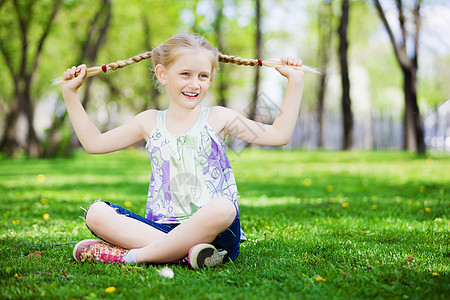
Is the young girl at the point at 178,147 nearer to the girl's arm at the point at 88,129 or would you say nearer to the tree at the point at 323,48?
the girl's arm at the point at 88,129

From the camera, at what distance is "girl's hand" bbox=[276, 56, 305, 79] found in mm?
3066

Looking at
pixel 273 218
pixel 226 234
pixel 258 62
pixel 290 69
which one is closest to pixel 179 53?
pixel 258 62

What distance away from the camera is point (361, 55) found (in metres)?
33.8

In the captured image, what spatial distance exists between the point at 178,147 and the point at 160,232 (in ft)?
1.88

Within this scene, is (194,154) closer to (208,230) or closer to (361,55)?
(208,230)

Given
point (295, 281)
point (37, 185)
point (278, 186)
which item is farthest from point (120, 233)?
point (37, 185)

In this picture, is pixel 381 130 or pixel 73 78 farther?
pixel 381 130

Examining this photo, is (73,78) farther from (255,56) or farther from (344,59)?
(255,56)

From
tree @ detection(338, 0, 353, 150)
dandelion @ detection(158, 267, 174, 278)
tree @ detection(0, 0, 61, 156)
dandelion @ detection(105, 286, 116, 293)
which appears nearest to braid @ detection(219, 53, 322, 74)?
dandelion @ detection(158, 267, 174, 278)

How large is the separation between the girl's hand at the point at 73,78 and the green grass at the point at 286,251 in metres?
1.17

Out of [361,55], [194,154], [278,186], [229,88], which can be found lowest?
[278,186]

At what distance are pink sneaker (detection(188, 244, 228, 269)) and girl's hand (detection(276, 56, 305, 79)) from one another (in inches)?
48.8

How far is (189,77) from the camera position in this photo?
3102 mm

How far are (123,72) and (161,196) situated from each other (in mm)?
29770
